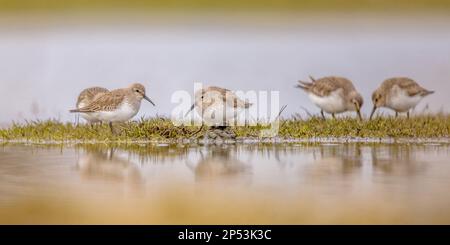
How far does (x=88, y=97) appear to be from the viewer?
12.0m

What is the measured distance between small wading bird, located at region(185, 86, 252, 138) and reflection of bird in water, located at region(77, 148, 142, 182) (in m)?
1.31

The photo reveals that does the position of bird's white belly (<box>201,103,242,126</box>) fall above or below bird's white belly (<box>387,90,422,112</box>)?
below

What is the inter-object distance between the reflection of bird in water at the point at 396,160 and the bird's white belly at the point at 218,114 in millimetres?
1761

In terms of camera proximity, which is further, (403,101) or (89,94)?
(403,101)

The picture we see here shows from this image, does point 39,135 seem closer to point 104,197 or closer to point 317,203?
point 104,197

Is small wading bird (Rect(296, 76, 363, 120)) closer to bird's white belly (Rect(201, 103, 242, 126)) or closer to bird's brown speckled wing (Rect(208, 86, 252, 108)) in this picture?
bird's brown speckled wing (Rect(208, 86, 252, 108))

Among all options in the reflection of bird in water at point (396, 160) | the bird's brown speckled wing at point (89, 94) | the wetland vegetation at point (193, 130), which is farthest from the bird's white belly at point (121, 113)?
the reflection of bird in water at point (396, 160)

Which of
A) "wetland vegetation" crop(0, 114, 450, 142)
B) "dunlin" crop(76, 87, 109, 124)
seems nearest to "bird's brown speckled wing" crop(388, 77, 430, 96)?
"wetland vegetation" crop(0, 114, 450, 142)

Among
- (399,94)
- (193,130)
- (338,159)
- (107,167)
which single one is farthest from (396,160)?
(107,167)

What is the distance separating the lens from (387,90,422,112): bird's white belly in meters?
12.6

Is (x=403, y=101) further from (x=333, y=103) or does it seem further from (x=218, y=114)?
(x=218, y=114)

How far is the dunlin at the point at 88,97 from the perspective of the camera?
38.7 feet

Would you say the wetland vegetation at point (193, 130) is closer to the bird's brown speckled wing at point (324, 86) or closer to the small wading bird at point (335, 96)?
the small wading bird at point (335, 96)

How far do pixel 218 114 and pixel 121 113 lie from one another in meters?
1.22
